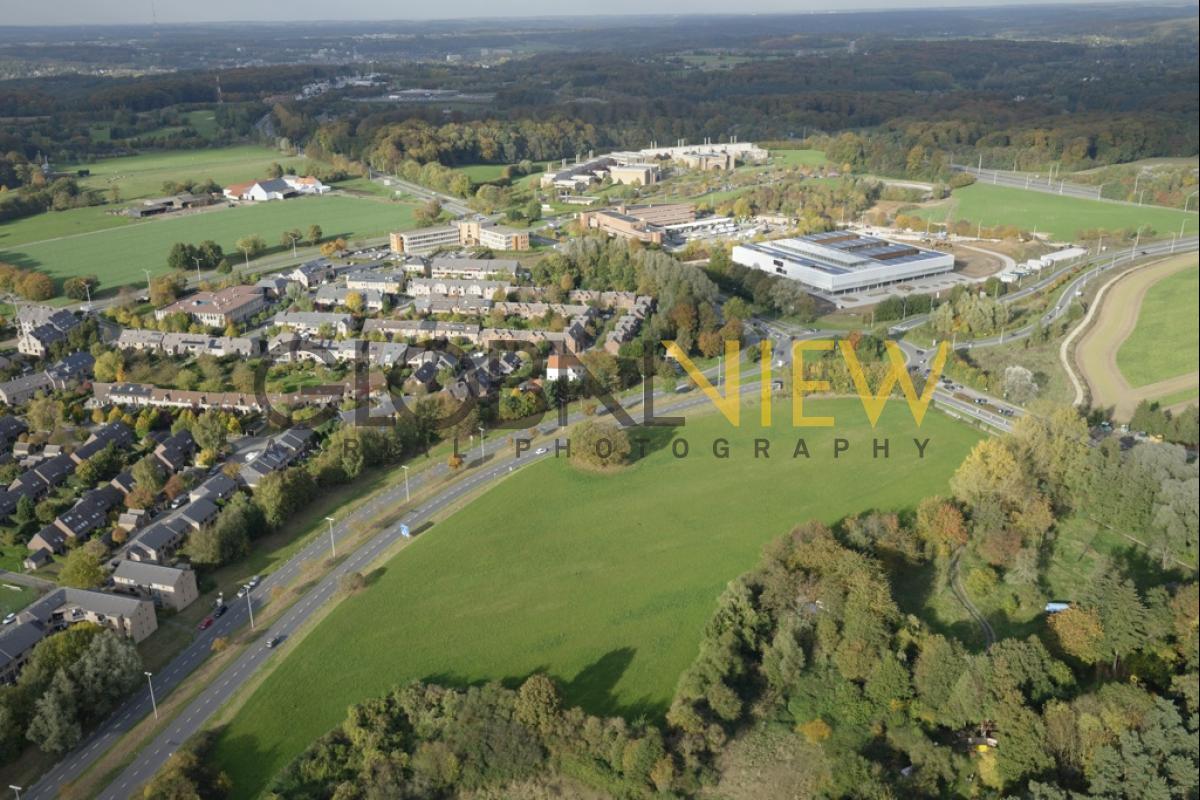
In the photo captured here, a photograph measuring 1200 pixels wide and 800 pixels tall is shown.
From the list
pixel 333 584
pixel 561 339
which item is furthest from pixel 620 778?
pixel 561 339

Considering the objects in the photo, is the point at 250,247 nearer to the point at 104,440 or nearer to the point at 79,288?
the point at 79,288

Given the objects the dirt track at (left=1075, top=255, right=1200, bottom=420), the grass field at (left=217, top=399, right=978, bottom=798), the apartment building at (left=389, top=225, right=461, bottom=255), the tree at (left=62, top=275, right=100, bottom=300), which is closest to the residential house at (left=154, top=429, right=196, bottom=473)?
the grass field at (left=217, top=399, right=978, bottom=798)

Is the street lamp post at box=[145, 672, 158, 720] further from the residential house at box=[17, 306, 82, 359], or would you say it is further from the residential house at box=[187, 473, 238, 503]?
the residential house at box=[17, 306, 82, 359]

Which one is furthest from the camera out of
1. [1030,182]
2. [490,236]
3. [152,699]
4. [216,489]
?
[490,236]

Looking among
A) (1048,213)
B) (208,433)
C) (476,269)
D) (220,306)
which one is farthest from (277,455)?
(1048,213)

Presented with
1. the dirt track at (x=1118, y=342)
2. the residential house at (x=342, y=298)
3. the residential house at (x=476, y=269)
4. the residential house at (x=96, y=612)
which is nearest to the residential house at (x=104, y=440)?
the residential house at (x=96, y=612)

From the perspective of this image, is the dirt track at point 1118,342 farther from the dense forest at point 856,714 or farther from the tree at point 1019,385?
the tree at point 1019,385
